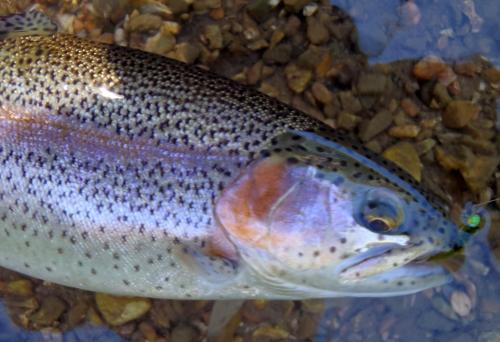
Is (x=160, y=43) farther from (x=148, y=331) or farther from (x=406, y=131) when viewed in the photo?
(x=148, y=331)

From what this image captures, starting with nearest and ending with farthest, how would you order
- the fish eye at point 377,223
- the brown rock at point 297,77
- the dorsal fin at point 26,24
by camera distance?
the fish eye at point 377,223
the dorsal fin at point 26,24
the brown rock at point 297,77

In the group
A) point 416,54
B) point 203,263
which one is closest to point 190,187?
point 203,263

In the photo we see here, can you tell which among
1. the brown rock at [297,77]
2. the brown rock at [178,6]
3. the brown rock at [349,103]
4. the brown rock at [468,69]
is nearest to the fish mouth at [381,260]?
the brown rock at [349,103]

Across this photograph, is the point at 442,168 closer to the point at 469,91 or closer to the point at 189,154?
the point at 469,91

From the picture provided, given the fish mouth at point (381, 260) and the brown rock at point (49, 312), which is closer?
the fish mouth at point (381, 260)

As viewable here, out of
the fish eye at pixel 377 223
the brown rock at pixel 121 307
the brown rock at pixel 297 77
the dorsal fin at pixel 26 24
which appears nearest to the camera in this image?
the fish eye at pixel 377 223

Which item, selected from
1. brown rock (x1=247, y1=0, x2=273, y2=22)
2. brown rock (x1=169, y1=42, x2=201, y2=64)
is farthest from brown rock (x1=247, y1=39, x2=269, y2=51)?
brown rock (x1=169, y1=42, x2=201, y2=64)

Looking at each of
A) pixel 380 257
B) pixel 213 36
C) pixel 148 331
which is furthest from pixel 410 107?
pixel 148 331

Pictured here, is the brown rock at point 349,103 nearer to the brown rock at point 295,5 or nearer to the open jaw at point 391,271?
the brown rock at point 295,5
